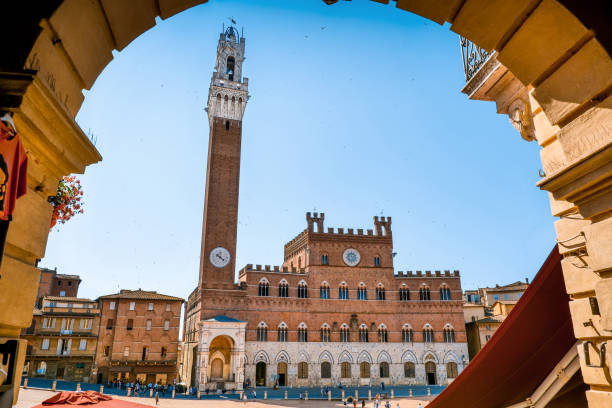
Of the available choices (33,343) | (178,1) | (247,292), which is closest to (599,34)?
(178,1)

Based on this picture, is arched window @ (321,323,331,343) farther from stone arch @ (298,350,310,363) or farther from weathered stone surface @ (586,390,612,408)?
weathered stone surface @ (586,390,612,408)

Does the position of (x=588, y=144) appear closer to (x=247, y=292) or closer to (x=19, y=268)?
(x=19, y=268)

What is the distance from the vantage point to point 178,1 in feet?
10.8

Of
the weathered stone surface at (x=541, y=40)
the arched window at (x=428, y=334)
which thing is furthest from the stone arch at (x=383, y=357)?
the weathered stone surface at (x=541, y=40)

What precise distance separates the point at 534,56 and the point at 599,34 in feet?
1.47

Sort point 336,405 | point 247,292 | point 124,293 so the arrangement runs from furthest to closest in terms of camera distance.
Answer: point 124,293, point 247,292, point 336,405

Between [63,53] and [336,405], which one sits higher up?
[63,53]

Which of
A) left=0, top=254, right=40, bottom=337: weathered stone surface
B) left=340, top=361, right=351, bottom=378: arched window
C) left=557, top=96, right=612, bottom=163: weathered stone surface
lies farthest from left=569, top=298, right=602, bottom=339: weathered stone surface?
left=340, top=361, right=351, bottom=378: arched window

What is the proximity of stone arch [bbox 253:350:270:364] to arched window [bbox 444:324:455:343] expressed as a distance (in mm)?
17777

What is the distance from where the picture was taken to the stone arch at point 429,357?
39.4 metres

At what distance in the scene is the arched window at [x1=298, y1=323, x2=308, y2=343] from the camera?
38056 mm

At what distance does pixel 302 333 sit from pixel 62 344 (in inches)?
906

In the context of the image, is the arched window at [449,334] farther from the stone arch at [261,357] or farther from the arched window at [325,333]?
the stone arch at [261,357]

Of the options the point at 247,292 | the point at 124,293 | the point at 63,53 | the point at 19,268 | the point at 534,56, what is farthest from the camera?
the point at 124,293
